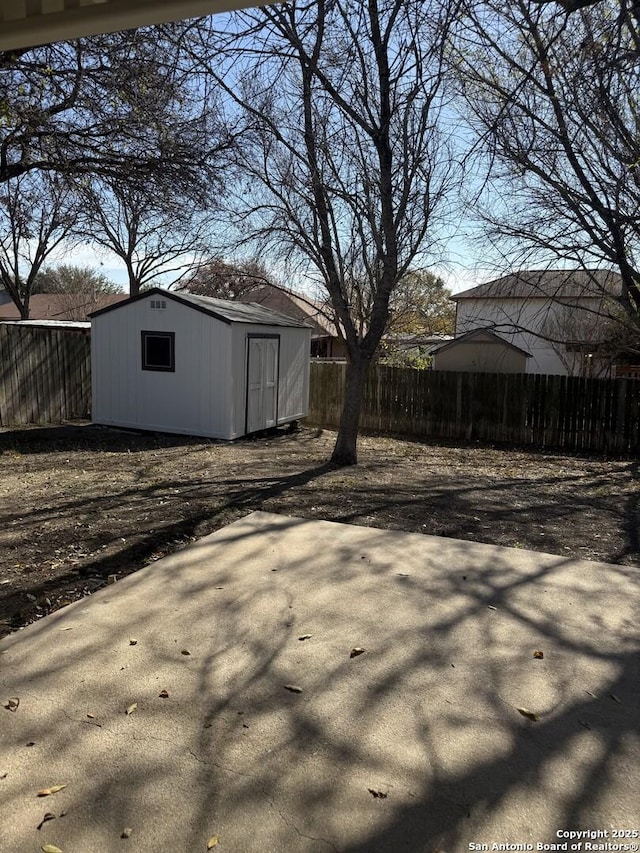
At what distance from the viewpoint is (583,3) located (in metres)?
4.35

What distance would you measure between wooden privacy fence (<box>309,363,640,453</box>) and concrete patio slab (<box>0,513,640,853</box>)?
344 inches

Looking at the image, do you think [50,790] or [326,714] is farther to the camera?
[326,714]

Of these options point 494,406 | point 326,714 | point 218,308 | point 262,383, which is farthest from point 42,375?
point 326,714

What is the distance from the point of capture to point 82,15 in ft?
10.3

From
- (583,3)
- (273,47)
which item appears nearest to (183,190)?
Result: (273,47)

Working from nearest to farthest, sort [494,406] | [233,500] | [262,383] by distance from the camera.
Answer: [233,500] → [262,383] → [494,406]

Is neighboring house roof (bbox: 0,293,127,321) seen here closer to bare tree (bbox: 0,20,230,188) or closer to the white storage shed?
the white storage shed

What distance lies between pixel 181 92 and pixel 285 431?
7260mm

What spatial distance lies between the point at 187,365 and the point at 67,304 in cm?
3099

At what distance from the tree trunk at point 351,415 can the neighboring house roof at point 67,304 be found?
3193 cm

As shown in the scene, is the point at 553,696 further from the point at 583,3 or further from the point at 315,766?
the point at 583,3

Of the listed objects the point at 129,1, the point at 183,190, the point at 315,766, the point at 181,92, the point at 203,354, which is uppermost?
the point at 181,92

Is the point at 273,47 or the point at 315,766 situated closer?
the point at 315,766

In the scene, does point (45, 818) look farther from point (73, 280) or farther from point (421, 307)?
point (73, 280)
